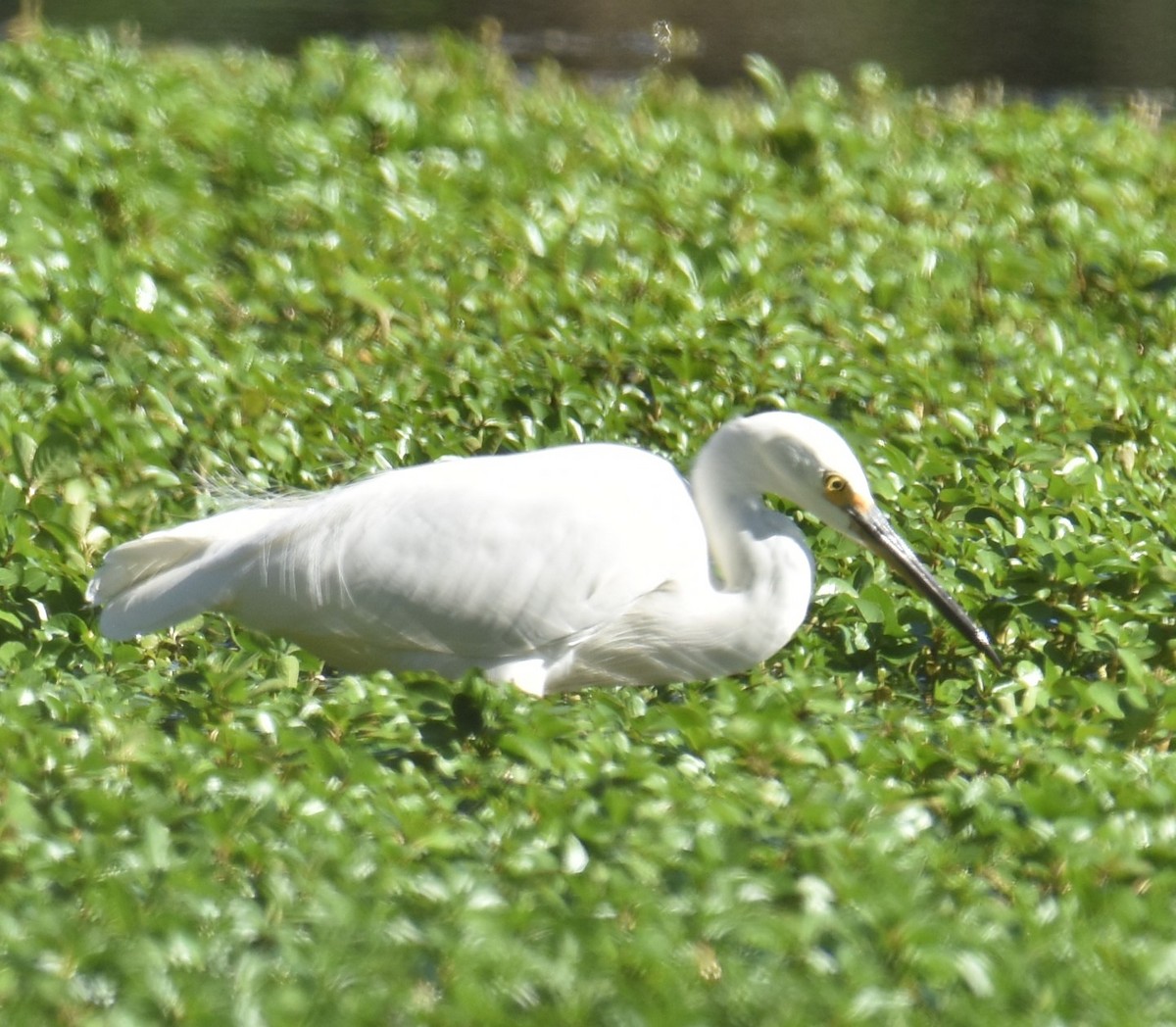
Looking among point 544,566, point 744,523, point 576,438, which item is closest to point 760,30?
point 576,438

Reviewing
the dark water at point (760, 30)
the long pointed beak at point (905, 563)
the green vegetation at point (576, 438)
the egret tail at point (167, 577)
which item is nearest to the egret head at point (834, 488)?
the long pointed beak at point (905, 563)

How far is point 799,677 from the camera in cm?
393

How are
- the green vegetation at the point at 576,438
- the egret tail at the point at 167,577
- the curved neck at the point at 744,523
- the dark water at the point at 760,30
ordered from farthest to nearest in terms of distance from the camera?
the dark water at the point at 760,30
the curved neck at the point at 744,523
the egret tail at the point at 167,577
the green vegetation at the point at 576,438

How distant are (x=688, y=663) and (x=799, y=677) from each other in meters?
0.23

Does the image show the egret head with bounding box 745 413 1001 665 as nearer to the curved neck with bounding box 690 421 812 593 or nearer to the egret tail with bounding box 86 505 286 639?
the curved neck with bounding box 690 421 812 593

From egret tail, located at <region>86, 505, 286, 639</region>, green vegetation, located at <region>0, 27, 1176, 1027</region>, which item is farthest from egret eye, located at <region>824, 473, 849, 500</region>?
egret tail, located at <region>86, 505, 286, 639</region>

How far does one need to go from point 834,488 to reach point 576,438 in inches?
50.5

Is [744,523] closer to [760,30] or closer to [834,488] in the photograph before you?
[834,488]

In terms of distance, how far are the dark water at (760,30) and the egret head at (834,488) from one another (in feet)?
26.5

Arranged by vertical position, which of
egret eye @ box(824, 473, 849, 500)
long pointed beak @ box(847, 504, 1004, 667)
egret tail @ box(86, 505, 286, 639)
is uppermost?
egret eye @ box(824, 473, 849, 500)

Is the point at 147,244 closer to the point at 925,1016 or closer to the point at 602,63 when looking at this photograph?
the point at 925,1016

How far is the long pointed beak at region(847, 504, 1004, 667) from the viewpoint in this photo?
4.00 metres

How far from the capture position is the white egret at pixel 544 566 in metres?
3.89

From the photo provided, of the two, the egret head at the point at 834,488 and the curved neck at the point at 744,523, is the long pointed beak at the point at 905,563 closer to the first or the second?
the egret head at the point at 834,488
